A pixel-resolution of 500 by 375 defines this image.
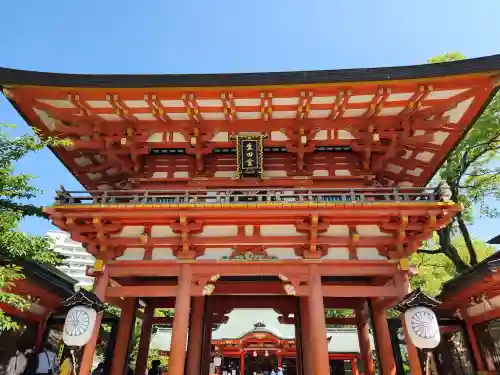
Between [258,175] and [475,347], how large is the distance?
24.1ft

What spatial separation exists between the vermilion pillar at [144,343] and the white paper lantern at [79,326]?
568cm

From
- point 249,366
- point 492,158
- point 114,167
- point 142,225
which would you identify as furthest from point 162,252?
point 249,366

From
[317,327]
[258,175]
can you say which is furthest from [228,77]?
[317,327]

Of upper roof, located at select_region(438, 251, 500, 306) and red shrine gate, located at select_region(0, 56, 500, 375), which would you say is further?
red shrine gate, located at select_region(0, 56, 500, 375)

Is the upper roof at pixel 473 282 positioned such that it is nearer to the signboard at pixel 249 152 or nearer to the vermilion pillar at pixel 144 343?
the signboard at pixel 249 152

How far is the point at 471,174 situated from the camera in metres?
16.3

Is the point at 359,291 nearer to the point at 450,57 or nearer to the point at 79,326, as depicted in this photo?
the point at 79,326

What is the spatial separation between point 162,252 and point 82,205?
232 centimetres

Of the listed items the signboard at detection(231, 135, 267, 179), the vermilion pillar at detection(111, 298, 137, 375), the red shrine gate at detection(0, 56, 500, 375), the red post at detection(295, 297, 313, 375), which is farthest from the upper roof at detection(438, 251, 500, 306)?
the vermilion pillar at detection(111, 298, 137, 375)

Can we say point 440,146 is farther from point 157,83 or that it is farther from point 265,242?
point 157,83

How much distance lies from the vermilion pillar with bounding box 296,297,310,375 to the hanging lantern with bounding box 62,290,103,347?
6315 mm

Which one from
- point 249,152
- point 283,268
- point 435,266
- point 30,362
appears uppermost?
point 249,152

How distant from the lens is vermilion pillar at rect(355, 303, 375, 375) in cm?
1155

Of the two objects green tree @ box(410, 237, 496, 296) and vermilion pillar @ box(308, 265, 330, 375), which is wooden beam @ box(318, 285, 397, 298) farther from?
green tree @ box(410, 237, 496, 296)
